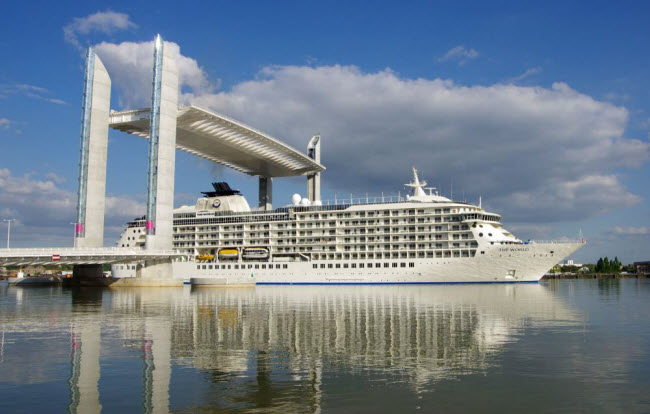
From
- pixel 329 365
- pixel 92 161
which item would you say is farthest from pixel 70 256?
pixel 329 365

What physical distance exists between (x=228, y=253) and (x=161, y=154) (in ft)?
67.0

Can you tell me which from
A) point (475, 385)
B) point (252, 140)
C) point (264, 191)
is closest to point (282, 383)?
point (475, 385)

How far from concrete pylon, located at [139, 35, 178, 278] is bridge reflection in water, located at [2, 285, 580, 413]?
33.5 metres

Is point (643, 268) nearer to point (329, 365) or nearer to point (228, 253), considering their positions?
point (228, 253)

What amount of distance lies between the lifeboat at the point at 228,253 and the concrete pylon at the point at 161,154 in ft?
43.1

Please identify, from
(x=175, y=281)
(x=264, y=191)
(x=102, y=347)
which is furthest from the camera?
(x=264, y=191)

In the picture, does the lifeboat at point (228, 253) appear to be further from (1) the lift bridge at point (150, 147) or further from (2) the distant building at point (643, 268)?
(2) the distant building at point (643, 268)

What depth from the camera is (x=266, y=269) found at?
236 feet

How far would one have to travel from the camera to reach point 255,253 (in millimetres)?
75125

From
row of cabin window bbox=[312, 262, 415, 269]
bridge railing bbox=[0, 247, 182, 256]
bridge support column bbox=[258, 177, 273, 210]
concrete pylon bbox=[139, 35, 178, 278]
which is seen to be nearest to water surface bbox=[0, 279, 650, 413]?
bridge railing bbox=[0, 247, 182, 256]

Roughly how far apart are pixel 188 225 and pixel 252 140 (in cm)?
1683

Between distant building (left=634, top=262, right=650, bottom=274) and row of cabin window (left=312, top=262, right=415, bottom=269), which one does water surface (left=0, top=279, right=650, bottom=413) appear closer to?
row of cabin window (left=312, top=262, right=415, bottom=269)

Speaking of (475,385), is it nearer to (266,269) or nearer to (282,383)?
(282,383)

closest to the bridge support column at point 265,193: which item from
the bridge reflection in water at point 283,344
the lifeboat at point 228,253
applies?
the lifeboat at point 228,253
